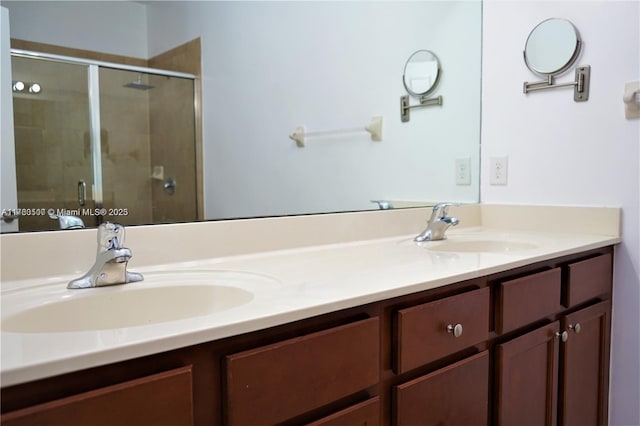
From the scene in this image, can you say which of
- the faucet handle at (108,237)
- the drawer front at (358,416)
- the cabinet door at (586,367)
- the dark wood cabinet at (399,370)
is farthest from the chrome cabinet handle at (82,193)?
the cabinet door at (586,367)

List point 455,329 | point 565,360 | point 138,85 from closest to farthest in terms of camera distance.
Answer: point 455,329, point 138,85, point 565,360

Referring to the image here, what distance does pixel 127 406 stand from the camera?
0.59 meters

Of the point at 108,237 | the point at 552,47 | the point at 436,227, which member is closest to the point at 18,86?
the point at 108,237

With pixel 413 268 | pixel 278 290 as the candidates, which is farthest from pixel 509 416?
pixel 278 290

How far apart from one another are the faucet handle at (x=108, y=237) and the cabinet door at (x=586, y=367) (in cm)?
123

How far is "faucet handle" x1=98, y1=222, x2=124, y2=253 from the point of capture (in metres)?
0.93

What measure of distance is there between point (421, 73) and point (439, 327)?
1200mm

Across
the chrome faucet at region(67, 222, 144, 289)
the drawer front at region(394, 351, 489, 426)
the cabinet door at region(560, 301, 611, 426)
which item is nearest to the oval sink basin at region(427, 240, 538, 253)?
the cabinet door at region(560, 301, 611, 426)

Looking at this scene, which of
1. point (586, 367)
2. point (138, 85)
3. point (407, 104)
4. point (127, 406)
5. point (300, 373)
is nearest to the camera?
point (127, 406)

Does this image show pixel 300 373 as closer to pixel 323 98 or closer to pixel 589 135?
pixel 323 98

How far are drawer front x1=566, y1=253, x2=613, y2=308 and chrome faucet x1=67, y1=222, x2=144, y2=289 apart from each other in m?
1.20

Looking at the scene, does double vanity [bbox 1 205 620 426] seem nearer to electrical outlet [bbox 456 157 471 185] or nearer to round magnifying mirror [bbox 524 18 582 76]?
electrical outlet [bbox 456 157 471 185]

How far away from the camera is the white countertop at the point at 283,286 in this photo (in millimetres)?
565

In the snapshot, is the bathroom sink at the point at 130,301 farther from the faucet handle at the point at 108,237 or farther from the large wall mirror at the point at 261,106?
the large wall mirror at the point at 261,106
